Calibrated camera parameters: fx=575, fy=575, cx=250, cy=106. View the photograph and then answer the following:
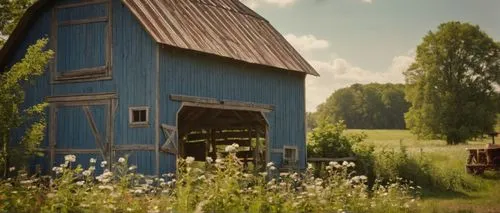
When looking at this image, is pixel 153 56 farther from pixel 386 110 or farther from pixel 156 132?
pixel 386 110

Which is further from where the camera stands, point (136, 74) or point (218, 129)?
point (218, 129)

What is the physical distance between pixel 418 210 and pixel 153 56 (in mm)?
7922

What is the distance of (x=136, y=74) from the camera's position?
629 inches

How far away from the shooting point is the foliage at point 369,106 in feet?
304

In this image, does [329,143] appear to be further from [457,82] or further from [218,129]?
[457,82]

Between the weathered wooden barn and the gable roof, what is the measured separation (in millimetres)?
51

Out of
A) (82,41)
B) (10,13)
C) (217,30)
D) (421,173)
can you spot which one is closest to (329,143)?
(421,173)

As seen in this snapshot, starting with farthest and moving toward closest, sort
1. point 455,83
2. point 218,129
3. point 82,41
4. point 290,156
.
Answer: point 455,83 < point 218,129 < point 290,156 < point 82,41

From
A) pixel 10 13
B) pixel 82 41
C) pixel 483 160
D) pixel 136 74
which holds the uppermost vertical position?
pixel 10 13

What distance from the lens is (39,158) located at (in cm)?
1750

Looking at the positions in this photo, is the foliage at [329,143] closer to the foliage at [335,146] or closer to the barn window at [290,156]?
the foliage at [335,146]

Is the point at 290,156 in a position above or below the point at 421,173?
above

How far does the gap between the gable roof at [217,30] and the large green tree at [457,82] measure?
22611 millimetres

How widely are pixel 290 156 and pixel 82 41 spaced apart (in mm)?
9073
